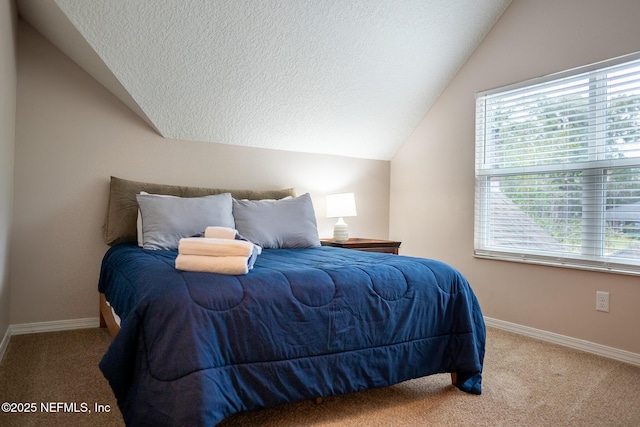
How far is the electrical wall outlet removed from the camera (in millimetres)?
2730

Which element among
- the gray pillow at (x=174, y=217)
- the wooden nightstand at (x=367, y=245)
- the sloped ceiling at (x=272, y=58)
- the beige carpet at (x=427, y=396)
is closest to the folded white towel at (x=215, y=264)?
the beige carpet at (x=427, y=396)

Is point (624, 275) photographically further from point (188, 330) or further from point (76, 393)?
point (76, 393)

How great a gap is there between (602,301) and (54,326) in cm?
370

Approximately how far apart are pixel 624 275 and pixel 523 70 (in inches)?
64.0

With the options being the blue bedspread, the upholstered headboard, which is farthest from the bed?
the upholstered headboard

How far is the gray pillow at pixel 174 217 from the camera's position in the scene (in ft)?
9.05

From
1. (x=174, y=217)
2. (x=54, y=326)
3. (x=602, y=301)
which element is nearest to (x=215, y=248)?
(x=174, y=217)

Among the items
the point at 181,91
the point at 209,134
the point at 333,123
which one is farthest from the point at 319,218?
the point at 181,91

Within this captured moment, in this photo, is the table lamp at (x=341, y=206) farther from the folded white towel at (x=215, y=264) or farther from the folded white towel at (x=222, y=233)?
the folded white towel at (x=215, y=264)

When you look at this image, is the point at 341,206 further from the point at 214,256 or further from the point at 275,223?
the point at 214,256

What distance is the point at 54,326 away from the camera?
3.01 m

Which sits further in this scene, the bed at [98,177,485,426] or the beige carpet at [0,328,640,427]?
the beige carpet at [0,328,640,427]

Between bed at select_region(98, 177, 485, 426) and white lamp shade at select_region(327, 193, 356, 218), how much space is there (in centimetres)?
146

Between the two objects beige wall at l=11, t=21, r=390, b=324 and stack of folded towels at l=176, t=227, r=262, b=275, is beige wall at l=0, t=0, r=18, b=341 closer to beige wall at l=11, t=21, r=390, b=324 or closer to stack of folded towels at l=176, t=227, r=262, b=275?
beige wall at l=11, t=21, r=390, b=324
